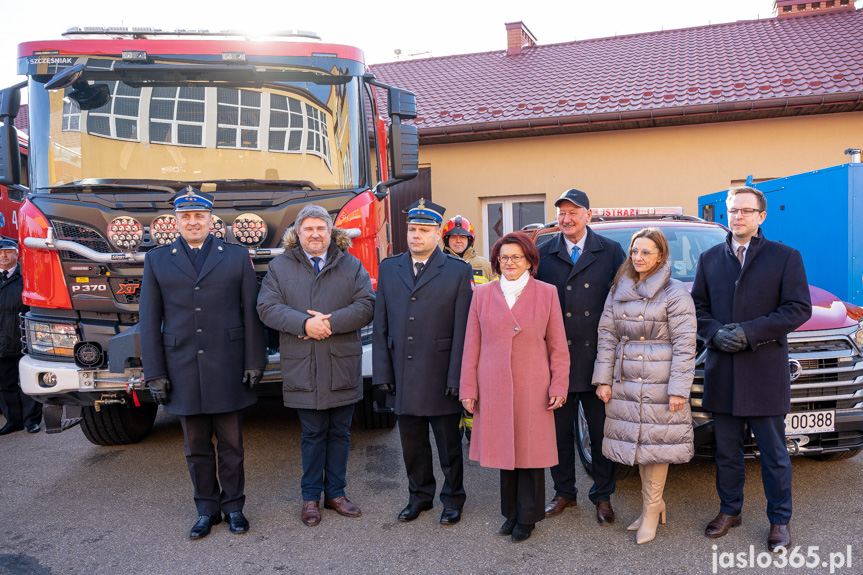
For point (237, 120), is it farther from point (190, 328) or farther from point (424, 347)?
point (424, 347)

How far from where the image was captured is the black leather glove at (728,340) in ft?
11.8

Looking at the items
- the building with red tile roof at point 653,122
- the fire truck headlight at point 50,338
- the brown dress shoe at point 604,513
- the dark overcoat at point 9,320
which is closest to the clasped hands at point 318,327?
the fire truck headlight at point 50,338

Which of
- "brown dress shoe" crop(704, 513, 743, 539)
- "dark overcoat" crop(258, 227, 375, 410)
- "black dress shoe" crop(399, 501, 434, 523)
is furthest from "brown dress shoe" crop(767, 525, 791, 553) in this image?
"dark overcoat" crop(258, 227, 375, 410)

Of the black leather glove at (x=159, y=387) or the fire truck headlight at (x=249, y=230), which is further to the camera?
the fire truck headlight at (x=249, y=230)

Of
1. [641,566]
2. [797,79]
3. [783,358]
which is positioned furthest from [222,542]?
[797,79]

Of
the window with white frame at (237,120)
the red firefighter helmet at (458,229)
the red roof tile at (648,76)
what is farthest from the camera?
the red roof tile at (648,76)

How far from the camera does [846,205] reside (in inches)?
284

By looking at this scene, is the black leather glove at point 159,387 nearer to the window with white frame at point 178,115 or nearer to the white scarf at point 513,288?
the window with white frame at point 178,115

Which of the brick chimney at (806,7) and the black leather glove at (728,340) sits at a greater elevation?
the brick chimney at (806,7)

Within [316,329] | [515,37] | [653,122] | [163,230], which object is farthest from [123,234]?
[515,37]

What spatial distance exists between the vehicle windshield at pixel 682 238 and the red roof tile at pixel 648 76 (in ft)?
20.0

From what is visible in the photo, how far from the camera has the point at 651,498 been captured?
3748 millimetres

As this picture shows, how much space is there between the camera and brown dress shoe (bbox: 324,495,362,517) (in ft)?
14.0

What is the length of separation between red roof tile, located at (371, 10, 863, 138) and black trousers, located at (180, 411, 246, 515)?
342 inches
